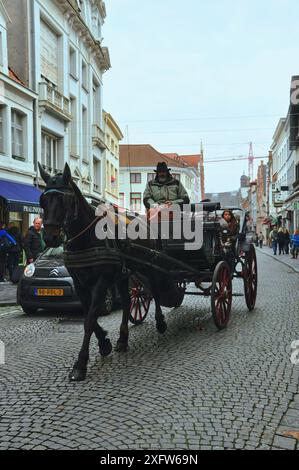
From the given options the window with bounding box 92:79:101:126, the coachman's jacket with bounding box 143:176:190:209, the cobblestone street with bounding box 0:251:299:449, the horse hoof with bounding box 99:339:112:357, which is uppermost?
the window with bounding box 92:79:101:126

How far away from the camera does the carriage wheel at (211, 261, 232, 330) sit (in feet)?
20.6

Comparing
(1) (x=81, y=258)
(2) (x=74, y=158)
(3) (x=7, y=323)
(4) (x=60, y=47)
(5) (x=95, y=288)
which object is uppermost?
(4) (x=60, y=47)

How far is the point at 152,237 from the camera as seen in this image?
604 cm

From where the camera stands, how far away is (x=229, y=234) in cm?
805

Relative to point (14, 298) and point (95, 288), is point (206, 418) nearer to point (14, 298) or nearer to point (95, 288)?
point (95, 288)

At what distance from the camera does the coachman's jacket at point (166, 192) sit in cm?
680

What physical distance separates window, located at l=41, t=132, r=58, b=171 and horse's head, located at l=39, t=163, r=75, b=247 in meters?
16.8

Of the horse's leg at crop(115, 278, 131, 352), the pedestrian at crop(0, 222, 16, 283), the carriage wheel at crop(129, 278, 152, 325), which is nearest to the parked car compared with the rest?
the carriage wheel at crop(129, 278, 152, 325)

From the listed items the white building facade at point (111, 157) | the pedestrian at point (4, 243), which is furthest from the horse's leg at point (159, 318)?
the white building facade at point (111, 157)

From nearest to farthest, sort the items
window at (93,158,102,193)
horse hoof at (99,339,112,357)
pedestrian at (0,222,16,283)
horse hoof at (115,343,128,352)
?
horse hoof at (99,339,112,357)
horse hoof at (115,343,128,352)
pedestrian at (0,222,16,283)
window at (93,158,102,193)

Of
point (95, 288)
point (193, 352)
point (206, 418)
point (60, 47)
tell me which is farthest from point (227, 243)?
point (60, 47)

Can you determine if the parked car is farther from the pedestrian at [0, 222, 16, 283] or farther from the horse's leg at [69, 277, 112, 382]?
the pedestrian at [0, 222, 16, 283]

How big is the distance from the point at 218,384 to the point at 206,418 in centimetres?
78

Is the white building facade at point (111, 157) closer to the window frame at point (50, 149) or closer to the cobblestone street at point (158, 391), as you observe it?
the window frame at point (50, 149)
